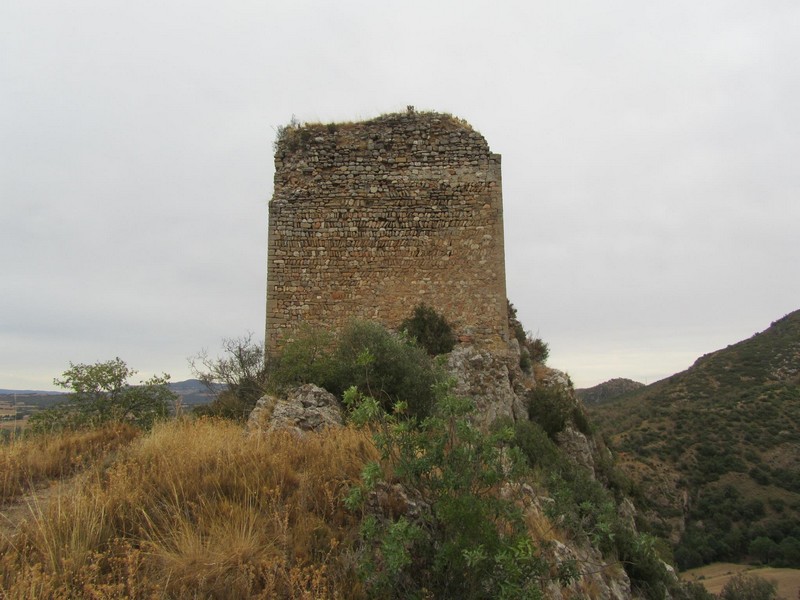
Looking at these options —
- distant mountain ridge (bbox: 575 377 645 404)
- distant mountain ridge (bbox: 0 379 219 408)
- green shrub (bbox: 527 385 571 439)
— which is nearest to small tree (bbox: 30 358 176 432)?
distant mountain ridge (bbox: 0 379 219 408)

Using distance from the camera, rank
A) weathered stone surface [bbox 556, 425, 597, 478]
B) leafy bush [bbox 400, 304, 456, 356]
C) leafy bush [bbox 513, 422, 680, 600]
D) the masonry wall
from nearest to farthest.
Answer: leafy bush [bbox 513, 422, 680, 600] → weathered stone surface [bbox 556, 425, 597, 478] → leafy bush [bbox 400, 304, 456, 356] → the masonry wall

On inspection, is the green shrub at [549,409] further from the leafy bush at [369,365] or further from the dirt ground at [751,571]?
the dirt ground at [751,571]

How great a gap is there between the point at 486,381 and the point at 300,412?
471 centimetres

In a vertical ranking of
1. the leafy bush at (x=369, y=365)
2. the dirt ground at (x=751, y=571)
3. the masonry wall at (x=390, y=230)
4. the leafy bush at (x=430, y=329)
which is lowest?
the dirt ground at (x=751, y=571)

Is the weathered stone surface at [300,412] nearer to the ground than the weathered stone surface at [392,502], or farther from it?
farther from it

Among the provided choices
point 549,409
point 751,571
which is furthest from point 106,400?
point 751,571

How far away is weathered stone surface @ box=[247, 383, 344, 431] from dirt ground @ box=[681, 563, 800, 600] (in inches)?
867

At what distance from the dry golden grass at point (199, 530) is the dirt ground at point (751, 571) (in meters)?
24.0

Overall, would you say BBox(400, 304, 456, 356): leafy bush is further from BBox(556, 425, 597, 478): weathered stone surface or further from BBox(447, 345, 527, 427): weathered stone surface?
BBox(556, 425, 597, 478): weathered stone surface

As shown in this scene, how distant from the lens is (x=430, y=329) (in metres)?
10.6

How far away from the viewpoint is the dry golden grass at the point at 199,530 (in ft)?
9.11

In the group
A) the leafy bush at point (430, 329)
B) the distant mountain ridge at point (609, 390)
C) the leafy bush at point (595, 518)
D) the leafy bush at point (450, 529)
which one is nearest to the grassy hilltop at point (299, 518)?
the leafy bush at point (450, 529)

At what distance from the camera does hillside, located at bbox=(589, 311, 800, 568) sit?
25.8 meters

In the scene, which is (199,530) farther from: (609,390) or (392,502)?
(609,390)
